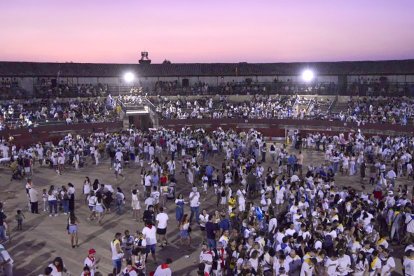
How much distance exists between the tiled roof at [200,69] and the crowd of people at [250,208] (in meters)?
19.3

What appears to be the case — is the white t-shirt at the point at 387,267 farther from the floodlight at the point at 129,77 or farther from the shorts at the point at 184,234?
the floodlight at the point at 129,77

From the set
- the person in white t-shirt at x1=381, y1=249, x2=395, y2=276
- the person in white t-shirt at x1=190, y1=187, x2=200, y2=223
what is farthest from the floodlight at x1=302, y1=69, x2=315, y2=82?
the person in white t-shirt at x1=381, y1=249, x2=395, y2=276

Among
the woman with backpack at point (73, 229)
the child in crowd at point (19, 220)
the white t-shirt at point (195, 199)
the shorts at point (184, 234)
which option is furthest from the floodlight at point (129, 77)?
the shorts at point (184, 234)

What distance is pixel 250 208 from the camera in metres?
16.9

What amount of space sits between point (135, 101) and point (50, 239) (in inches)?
1309

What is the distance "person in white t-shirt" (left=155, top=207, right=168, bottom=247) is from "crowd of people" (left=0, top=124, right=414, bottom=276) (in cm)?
6

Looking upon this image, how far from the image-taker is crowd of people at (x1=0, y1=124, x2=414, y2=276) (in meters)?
12.4

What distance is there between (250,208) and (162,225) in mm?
3241

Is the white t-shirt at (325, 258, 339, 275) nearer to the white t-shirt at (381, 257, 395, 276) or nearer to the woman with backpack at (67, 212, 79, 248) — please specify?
the white t-shirt at (381, 257, 395, 276)

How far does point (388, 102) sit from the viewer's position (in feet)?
153

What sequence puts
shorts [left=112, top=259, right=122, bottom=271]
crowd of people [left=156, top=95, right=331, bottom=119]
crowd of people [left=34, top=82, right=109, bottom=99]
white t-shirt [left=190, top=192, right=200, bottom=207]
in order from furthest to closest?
crowd of people [left=34, top=82, right=109, bottom=99], crowd of people [left=156, top=95, right=331, bottom=119], white t-shirt [left=190, top=192, right=200, bottom=207], shorts [left=112, top=259, right=122, bottom=271]

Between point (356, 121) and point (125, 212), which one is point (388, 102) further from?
point (125, 212)

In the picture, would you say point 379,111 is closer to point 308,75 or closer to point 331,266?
point 308,75

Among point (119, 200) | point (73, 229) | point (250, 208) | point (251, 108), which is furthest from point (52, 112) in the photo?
point (250, 208)
